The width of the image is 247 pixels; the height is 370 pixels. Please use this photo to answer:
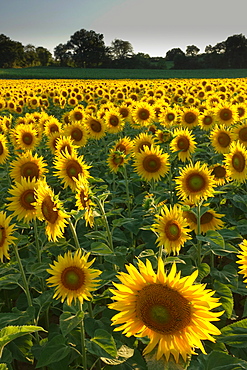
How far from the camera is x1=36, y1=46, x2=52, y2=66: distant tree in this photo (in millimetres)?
116000

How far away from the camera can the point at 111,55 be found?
310 feet

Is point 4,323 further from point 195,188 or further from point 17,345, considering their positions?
point 195,188

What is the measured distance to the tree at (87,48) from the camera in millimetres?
91625

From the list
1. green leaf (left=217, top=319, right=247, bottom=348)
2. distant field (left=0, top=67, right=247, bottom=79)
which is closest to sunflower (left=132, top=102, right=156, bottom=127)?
green leaf (left=217, top=319, right=247, bottom=348)

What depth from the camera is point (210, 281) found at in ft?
11.0

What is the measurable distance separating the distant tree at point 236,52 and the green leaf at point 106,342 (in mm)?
82597

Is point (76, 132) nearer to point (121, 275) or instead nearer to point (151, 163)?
point (151, 163)

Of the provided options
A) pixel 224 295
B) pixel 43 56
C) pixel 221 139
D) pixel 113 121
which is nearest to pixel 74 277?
pixel 224 295

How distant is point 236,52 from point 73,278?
84337 millimetres

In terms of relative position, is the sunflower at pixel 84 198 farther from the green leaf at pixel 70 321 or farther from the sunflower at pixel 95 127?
the sunflower at pixel 95 127

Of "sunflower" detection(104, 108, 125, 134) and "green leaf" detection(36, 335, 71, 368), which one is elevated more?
"sunflower" detection(104, 108, 125, 134)

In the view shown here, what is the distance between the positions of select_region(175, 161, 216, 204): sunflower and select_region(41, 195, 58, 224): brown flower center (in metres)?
1.34

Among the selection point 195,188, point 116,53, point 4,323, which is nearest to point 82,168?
point 195,188

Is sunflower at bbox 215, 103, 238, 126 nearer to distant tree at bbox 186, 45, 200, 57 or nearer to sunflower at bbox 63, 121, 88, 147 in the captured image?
sunflower at bbox 63, 121, 88, 147
